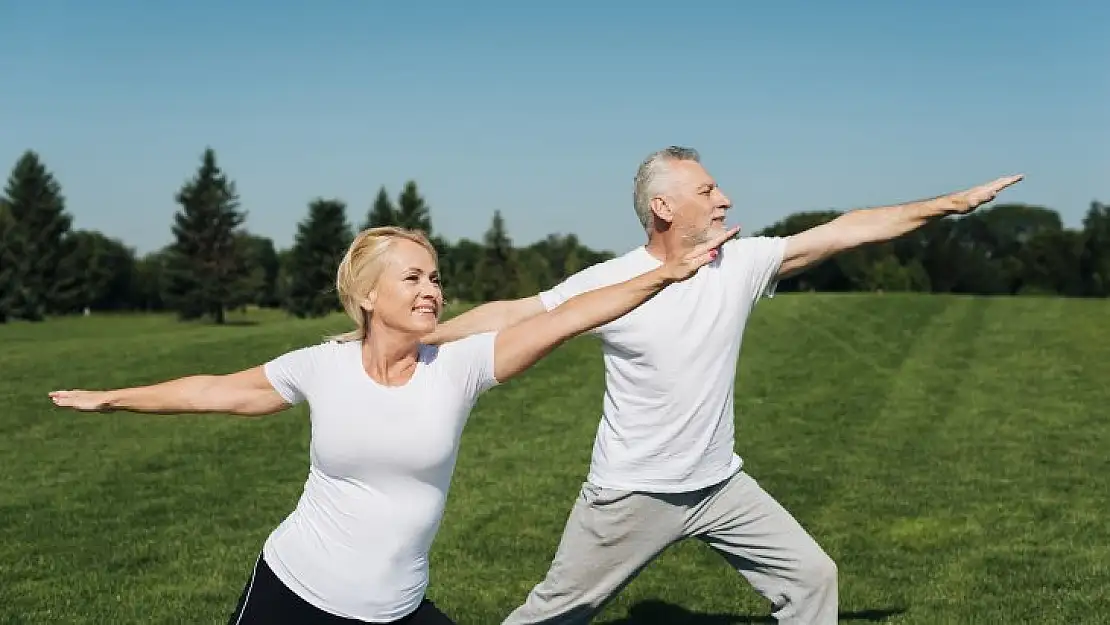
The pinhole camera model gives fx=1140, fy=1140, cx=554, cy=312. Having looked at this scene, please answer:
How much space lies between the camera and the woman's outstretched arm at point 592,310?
3830 mm

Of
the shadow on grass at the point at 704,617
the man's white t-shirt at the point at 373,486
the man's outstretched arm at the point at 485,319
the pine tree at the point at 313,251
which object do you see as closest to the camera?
the man's white t-shirt at the point at 373,486

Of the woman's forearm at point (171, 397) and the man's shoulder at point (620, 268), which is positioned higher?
the man's shoulder at point (620, 268)

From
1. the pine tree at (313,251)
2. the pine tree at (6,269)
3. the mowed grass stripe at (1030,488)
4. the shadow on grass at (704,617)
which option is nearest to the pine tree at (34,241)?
the pine tree at (6,269)

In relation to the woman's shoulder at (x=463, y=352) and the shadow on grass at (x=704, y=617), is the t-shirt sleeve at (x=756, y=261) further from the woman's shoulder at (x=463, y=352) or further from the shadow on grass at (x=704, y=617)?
the shadow on grass at (x=704, y=617)

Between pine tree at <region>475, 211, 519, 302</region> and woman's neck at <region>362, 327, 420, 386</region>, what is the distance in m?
68.6

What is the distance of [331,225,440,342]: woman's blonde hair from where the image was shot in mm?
3910

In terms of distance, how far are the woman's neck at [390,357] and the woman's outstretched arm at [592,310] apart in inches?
12.4

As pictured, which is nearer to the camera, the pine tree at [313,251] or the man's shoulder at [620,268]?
the man's shoulder at [620,268]

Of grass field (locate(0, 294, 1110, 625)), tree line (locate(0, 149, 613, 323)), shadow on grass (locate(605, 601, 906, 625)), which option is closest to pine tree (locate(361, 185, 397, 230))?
tree line (locate(0, 149, 613, 323))

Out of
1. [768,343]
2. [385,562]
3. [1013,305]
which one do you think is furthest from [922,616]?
[1013,305]

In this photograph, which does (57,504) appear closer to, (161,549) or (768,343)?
(161,549)

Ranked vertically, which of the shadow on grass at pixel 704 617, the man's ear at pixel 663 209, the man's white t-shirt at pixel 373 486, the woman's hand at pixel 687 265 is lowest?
the shadow on grass at pixel 704 617

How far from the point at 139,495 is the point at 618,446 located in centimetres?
826

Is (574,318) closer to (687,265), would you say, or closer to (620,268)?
(687,265)
